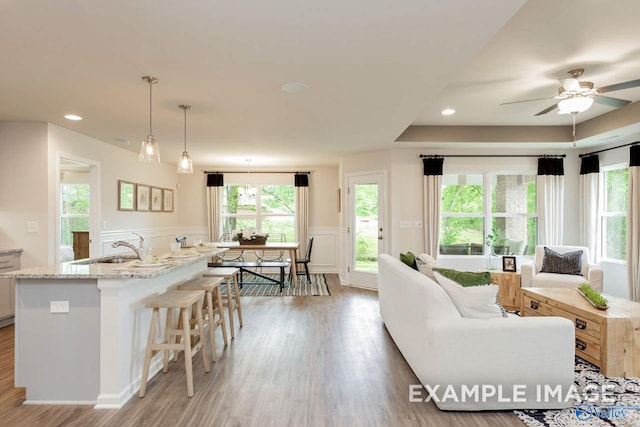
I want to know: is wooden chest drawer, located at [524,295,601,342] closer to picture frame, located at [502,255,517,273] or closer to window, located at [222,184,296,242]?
picture frame, located at [502,255,517,273]

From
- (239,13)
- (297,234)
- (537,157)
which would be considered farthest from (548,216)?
(239,13)

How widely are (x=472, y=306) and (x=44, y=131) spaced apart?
4.95 metres

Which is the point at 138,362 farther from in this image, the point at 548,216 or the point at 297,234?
the point at 548,216

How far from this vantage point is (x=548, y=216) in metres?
5.60

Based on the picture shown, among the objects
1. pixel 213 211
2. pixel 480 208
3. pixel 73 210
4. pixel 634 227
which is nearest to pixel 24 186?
pixel 73 210

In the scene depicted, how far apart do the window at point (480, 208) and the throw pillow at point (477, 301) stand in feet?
11.6

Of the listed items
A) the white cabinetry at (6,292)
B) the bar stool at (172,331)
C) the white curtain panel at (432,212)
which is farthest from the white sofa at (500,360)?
the white cabinetry at (6,292)

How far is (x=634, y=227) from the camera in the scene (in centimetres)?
455

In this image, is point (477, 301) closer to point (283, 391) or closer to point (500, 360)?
point (500, 360)

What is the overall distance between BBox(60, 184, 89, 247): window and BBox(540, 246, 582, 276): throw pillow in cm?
828

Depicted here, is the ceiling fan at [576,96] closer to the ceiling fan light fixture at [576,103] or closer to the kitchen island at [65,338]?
the ceiling fan light fixture at [576,103]

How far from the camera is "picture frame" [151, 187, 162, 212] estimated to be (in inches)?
260

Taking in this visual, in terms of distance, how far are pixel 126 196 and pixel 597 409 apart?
6307mm

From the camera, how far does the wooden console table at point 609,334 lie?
8.73 feet
